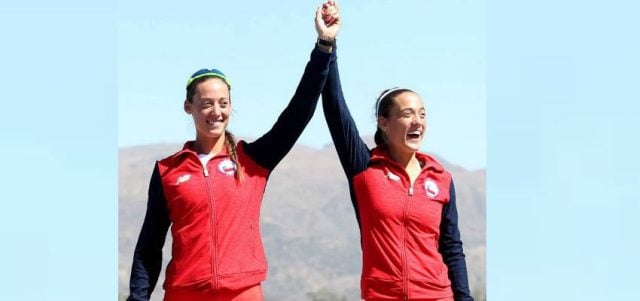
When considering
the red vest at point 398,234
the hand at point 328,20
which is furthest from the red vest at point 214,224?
the hand at point 328,20

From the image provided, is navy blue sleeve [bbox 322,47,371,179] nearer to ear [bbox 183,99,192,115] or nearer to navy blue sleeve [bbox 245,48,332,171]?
navy blue sleeve [bbox 245,48,332,171]

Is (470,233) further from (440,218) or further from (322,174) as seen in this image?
(440,218)

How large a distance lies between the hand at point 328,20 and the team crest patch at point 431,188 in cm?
98

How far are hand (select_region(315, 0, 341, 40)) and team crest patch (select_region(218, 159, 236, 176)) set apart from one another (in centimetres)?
84

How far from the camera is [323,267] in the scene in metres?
68.8

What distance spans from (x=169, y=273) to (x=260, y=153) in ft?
2.66

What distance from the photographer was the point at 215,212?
658cm

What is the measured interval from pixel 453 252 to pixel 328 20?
4.81 feet

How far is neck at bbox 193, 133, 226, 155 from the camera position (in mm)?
6789

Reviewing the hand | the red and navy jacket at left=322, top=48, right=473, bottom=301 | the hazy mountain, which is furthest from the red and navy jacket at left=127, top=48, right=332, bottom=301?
the hazy mountain

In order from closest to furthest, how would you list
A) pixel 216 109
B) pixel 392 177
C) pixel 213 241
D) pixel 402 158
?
pixel 213 241 < pixel 216 109 < pixel 392 177 < pixel 402 158

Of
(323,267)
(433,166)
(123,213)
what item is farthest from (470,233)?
(433,166)

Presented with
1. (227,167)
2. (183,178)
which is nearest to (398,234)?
(227,167)

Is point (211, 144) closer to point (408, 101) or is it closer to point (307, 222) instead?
point (408, 101)
